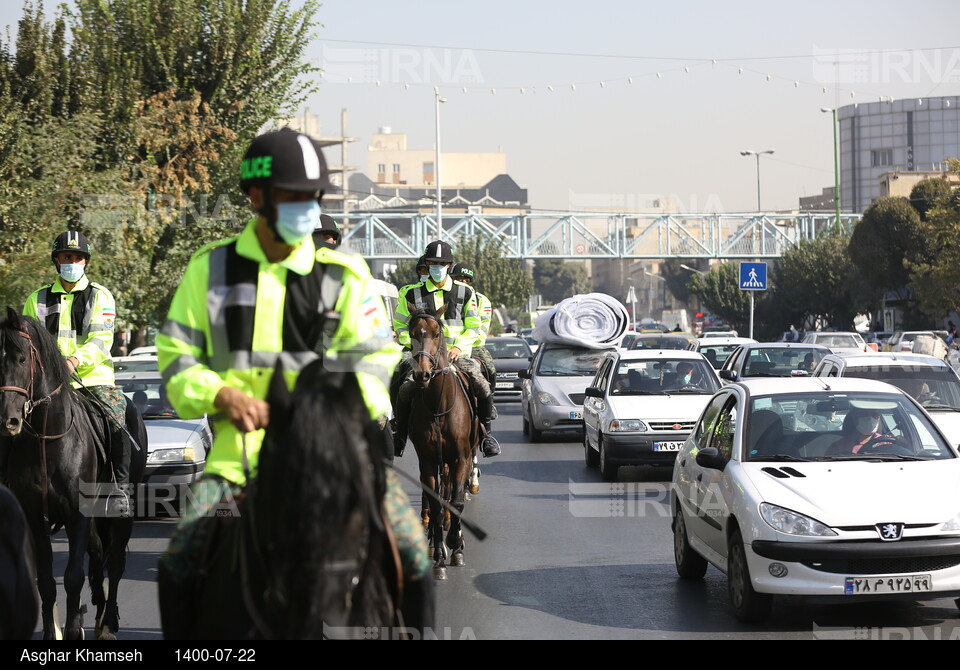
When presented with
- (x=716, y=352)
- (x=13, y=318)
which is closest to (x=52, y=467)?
(x=13, y=318)

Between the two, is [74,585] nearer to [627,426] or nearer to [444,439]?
[444,439]

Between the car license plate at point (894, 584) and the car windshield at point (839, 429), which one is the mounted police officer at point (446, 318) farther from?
the car license plate at point (894, 584)

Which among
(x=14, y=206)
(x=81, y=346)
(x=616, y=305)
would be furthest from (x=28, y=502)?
(x=616, y=305)

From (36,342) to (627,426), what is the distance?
9870 mm

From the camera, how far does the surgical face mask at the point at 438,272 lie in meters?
12.0

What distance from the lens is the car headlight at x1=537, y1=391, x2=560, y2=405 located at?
73.7 feet

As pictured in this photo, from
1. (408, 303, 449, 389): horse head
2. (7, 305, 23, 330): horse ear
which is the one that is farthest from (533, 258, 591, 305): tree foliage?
(7, 305, 23, 330): horse ear

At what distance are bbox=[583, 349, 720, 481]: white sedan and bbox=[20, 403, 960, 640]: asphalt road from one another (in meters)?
1.10

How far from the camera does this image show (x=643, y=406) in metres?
17.4

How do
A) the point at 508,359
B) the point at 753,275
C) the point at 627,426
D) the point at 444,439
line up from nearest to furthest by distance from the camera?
the point at 444,439 < the point at 627,426 < the point at 753,275 < the point at 508,359

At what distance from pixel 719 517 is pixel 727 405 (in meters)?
1.27

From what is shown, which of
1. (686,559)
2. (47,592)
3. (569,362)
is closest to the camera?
(47,592)

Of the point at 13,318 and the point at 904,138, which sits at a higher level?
the point at 904,138


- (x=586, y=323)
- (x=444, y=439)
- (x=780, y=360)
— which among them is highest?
(x=586, y=323)
